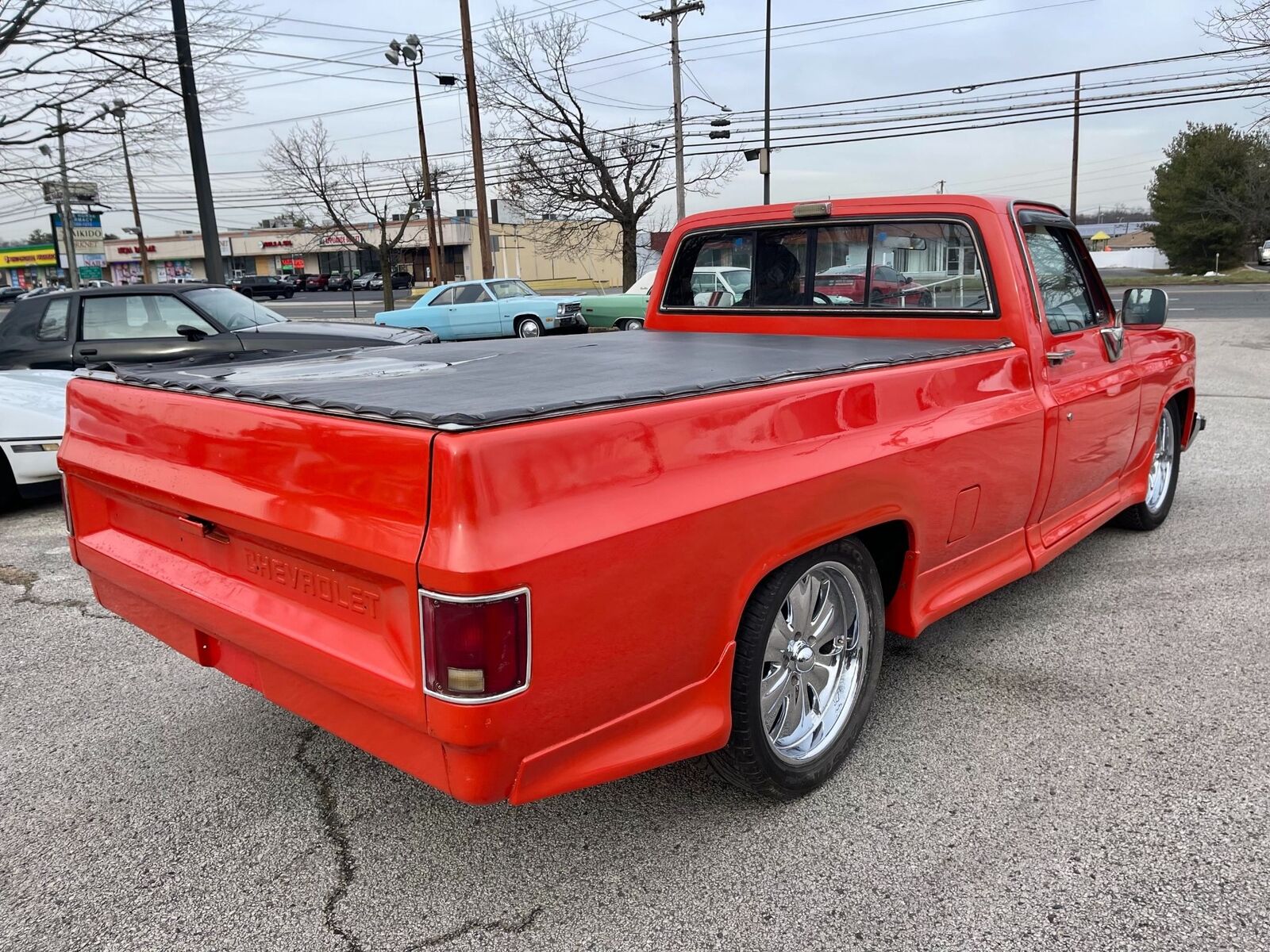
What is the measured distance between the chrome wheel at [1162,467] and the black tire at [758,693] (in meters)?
3.10

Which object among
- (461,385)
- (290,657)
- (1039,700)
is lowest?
(1039,700)

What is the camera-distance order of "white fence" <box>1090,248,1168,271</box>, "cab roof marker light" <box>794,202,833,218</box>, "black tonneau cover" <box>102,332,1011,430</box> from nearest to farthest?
"black tonneau cover" <box>102,332,1011,430</box> < "cab roof marker light" <box>794,202,833,218</box> < "white fence" <box>1090,248,1168,271</box>

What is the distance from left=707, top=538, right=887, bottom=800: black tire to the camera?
235 centimetres

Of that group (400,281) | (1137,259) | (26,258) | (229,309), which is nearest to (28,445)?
(229,309)

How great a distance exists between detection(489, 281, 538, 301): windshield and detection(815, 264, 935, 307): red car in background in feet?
54.4

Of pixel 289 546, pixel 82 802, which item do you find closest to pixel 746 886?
pixel 289 546

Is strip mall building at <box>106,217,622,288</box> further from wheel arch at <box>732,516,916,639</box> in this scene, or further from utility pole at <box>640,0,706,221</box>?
wheel arch at <box>732,516,916,639</box>

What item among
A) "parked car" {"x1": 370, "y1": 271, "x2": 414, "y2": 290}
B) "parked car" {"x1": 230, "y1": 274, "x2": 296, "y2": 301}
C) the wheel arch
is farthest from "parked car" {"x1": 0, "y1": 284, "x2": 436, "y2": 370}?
"parked car" {"x1": 370, "y1": 271, "x2": 414, "y2": 290}

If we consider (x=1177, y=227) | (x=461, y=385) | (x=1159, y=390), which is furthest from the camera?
(x=1177, y=227)

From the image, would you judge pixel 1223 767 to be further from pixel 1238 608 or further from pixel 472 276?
pixel 472 276

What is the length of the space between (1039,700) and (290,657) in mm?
2601

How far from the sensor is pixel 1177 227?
1853 inches

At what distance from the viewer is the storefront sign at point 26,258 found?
8906 cm

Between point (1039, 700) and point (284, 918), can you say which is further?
point (1039, 700)
